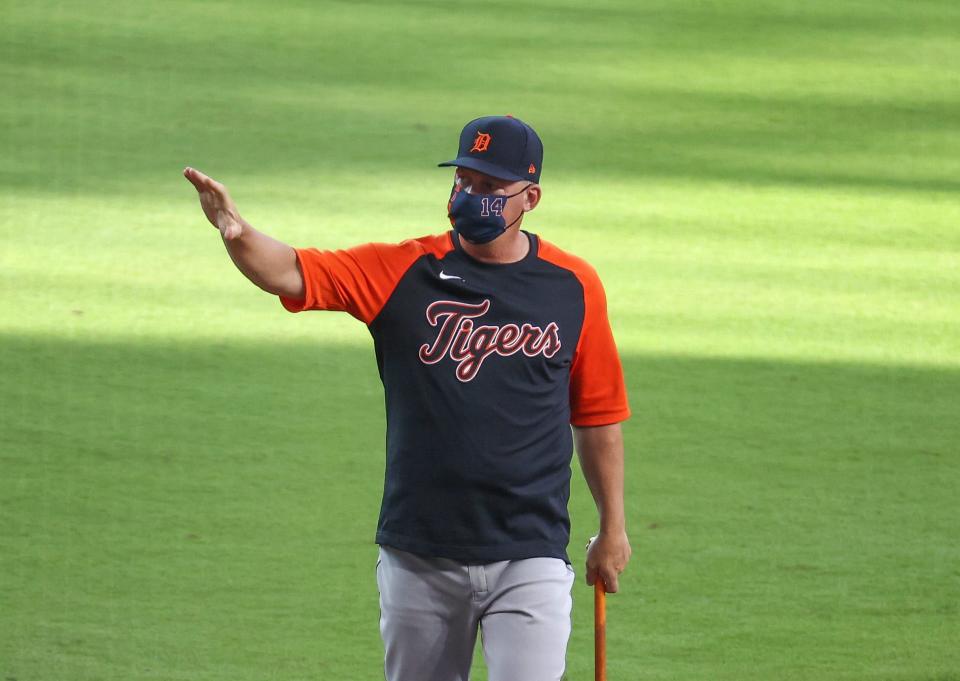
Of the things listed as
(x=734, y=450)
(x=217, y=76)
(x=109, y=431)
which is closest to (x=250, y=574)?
(x=109, y=431)

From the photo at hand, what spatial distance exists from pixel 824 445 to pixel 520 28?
461cm

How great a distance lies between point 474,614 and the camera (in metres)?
2.67

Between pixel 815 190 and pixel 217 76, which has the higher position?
pixel 217 76

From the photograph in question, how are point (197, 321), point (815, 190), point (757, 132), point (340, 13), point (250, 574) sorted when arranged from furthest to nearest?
point (340, 13) < point (757, 132) < point (815, 190) < point (197, 321) < point (250, 574)

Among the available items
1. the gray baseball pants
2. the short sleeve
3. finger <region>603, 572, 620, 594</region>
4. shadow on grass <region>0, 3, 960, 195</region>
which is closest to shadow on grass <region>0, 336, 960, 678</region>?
finger <region>603, 572, 620, 594</region>

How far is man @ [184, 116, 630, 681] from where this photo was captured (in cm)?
262

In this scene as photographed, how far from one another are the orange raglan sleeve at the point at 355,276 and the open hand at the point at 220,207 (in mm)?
153

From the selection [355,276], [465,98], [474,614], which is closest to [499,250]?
[355,276]

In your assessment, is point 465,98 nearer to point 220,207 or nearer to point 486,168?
point 486,168

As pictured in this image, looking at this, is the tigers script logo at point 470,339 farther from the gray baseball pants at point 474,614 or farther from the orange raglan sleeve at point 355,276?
the gray baseball pants at point 474,614

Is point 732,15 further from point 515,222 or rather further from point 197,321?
point 515,222

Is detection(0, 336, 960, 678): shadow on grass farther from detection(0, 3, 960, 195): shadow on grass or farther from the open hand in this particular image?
detection(0, 3, 960, 195): shadow on grass

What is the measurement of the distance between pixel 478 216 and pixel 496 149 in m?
0.12

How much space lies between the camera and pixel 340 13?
9.05 m
